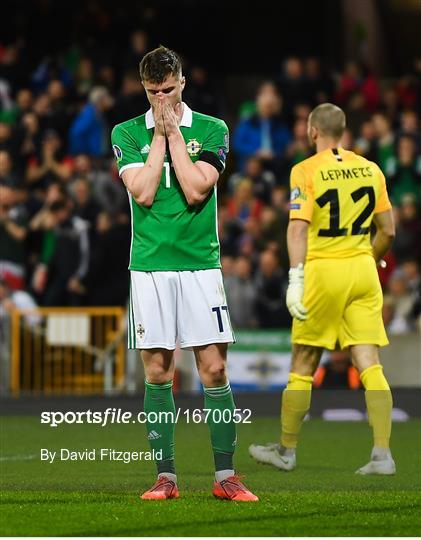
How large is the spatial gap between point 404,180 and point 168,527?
13.7m

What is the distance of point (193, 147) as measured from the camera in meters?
8.59

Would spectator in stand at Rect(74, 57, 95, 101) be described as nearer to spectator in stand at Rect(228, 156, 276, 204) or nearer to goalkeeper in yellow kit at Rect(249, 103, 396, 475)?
spectator in stand at Rect(228, 156, 276, 204)

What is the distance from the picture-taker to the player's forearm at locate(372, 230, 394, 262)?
35.0ft

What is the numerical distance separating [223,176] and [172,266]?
15.6 meters

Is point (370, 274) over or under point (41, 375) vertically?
over

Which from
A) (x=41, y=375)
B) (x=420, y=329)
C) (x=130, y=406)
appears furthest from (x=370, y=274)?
(x=41, y=375)

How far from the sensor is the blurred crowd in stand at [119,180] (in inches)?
752

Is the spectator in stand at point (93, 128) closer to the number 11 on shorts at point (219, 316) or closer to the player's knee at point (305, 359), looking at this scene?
Result: the player's knee at point (305, 359)

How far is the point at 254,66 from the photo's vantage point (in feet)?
89.2

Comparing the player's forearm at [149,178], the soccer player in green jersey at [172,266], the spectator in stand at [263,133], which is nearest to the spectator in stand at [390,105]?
the spectator in stand at [263,133]

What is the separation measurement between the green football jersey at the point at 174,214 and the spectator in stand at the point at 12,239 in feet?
36.3

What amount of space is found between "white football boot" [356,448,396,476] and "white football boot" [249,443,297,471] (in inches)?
23.1

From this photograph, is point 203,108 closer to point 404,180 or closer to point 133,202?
point 404,180

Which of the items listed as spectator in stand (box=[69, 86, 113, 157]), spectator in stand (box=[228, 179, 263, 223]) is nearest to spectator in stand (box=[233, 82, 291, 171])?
spectator in stand (box=[228, 179, 263, 223])
